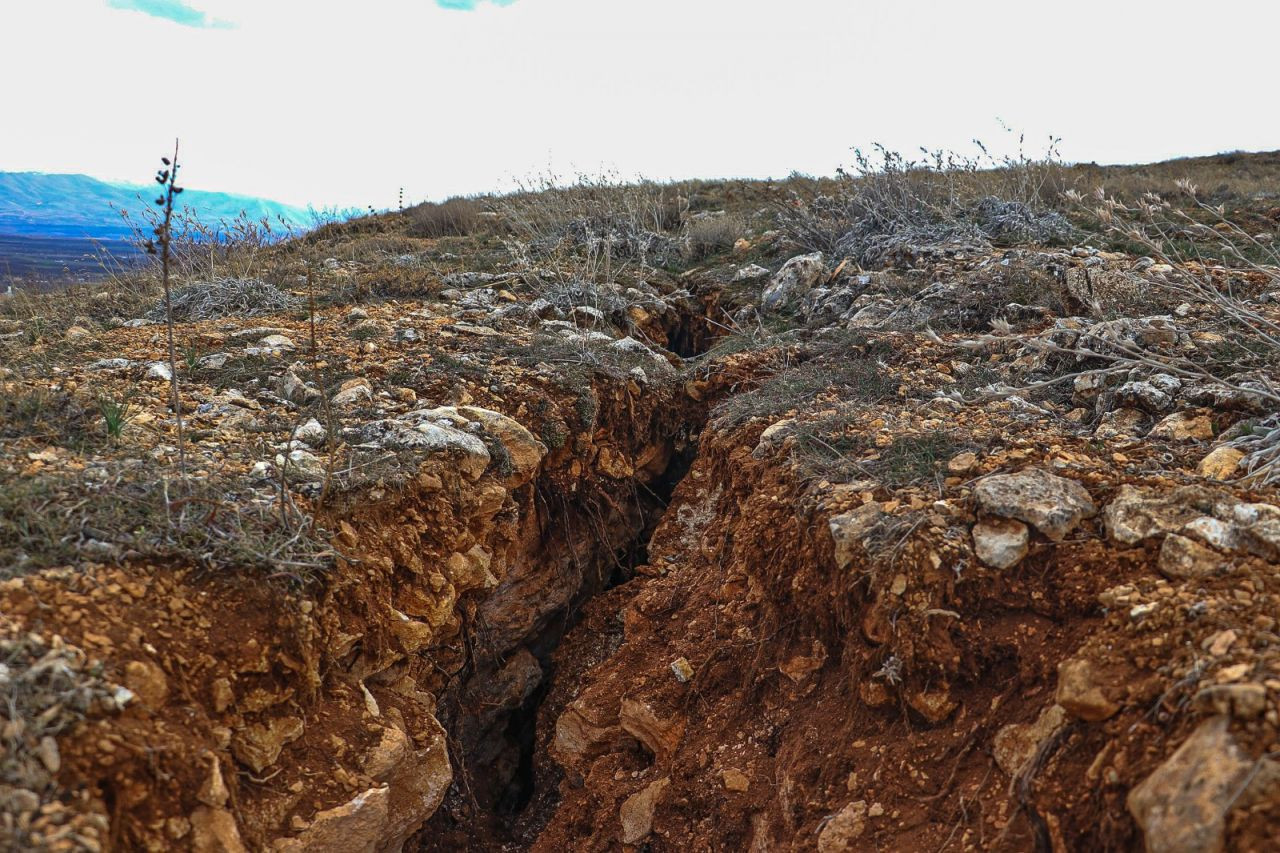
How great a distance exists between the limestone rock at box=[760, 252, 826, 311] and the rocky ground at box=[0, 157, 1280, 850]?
875 millimetres

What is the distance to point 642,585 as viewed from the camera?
419 cm

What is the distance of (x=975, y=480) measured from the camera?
2447mm

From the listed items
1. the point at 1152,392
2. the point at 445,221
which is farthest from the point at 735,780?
the point at 445,221

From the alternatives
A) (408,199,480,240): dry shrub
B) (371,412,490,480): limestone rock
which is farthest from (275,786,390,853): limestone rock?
(408,199,480,240): dry shrub

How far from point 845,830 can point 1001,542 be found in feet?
3.03

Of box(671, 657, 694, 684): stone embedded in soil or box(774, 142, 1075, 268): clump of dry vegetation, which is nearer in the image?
box(671, 657, 694, 684): stone embedded in soil

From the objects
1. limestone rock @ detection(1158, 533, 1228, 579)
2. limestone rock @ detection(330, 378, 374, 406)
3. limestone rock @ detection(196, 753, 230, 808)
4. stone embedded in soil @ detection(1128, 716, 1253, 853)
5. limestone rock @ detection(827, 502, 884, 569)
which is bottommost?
limestone rock @ detection(196, 753, 230, 808)

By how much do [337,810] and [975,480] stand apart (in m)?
2.19

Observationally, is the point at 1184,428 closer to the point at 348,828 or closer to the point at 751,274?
the point at 348,828

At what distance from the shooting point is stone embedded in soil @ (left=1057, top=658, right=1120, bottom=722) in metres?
1.69

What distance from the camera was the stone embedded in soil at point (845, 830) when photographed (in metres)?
2.08

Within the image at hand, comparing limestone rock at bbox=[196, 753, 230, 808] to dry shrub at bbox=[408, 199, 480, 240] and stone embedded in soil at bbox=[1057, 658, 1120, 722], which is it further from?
dry shrub at bbox=[408, 199, 480, 240]

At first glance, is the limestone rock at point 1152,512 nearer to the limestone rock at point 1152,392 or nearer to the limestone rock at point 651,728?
the limestone rock at point 1152,392

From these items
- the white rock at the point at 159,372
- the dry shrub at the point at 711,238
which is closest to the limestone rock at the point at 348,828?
the white rock at the point at 159,372
